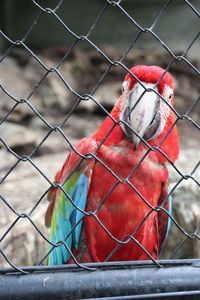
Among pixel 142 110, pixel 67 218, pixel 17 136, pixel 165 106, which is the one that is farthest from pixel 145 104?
pixel 17 136

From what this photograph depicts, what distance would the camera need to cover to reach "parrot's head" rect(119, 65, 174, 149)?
234 cm

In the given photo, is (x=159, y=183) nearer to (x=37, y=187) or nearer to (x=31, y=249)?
(x=31, y=249)

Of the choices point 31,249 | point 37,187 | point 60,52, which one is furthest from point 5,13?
point 31,249

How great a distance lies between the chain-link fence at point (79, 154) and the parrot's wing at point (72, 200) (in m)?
0.06

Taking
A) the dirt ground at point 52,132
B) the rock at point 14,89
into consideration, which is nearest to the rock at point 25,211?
the dirt ground at point 52,132

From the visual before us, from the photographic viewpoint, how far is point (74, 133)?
18.3ft

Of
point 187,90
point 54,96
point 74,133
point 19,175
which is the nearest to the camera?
point 19,175

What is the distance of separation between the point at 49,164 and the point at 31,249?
1620 millimetres

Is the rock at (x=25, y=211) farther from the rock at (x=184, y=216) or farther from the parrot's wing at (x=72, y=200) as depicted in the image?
the rock at (x=184, y=216)

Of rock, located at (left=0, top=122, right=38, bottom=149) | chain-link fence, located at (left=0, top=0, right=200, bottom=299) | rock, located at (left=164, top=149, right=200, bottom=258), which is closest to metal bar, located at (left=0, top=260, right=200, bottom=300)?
chain-link fence, located at (left=0, top=0, right=200, bottom=299)

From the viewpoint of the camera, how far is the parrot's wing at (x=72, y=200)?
2527 millimetres

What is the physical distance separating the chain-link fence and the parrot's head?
0.10 meters

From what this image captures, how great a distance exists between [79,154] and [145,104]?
0.57m

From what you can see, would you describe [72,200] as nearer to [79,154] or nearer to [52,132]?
[79,154]
